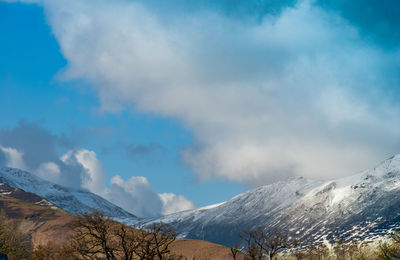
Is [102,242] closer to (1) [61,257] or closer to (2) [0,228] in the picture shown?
(1) [61,257]

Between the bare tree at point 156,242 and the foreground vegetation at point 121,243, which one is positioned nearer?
the bare tree at point 156,242

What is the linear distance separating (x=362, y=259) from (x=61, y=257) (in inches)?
3838

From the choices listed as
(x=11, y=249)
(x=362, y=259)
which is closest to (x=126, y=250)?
(x=11, y=249)

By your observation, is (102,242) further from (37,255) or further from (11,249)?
(37,255)

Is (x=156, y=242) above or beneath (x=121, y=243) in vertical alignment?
beneath

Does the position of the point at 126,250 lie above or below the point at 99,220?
below

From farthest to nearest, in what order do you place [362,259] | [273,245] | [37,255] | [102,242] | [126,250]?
[362,259], [37,255], [273,245], [126,250], [102,242]

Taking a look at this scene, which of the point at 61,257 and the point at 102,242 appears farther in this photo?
the point at 61,257

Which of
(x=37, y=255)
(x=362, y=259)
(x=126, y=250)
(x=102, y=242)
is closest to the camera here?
(x=102, y=242)

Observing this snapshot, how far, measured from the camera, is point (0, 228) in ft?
373

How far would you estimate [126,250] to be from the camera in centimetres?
8188

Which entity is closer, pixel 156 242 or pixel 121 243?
pixel 156 242

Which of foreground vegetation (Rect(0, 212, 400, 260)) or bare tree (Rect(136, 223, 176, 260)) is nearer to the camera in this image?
bare tree (Rect(136, 223, 176, 260))

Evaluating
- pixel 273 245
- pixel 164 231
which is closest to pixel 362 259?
pixel 273 245
